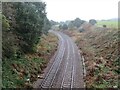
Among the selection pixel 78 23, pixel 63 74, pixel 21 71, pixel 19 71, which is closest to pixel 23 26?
pixel 21 71

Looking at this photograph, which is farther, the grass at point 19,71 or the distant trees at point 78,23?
the distant trees at point 78,23

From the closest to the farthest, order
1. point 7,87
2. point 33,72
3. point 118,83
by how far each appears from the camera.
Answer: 1. point 7,87
2. point 118,83
3. point 33,72

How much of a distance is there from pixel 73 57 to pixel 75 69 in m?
9.98

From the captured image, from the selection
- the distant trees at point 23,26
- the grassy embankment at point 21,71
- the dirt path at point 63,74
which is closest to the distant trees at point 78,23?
the dirt path at point 63,74

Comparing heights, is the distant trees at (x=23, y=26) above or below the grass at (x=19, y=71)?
above

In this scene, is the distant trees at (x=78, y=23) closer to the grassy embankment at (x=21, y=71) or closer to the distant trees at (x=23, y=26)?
the distant trees at (x=23, y=26)

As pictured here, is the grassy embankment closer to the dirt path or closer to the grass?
the grass

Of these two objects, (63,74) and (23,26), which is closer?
(63,74)

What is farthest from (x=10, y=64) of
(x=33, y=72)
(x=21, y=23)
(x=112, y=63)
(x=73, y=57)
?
(x=73, y=57)

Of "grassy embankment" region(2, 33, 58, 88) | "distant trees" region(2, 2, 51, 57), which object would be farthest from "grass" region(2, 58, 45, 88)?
"distant trees" region(2, 2, 51, 57)

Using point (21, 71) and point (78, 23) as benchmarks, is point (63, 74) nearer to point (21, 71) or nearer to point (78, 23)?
point (21, 71)

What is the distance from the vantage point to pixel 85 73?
117ft

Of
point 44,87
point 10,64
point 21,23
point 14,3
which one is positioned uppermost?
point 14,3

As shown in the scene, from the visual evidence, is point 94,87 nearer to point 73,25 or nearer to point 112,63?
point 112,63
